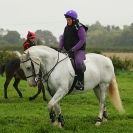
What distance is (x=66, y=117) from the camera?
11398 mm

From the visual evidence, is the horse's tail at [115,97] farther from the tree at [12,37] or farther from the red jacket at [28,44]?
the tree at [12,37]

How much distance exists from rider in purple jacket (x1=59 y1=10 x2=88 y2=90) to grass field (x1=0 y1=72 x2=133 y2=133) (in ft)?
3.61

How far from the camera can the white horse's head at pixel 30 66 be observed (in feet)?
30.4

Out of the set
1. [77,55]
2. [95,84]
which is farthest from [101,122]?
[77,55]

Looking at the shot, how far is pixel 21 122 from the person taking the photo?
34.2 feet

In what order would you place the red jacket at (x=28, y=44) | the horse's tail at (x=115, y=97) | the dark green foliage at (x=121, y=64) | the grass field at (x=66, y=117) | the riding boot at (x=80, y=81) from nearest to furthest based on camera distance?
1. the grass field at (x=66, y=117)
2. the riding boot at (x=80, y=81)
3. the horse's tail at (x=115, y=97)
4. the red jacket at (x=28, y=44)
5. the dark green foliage at (x=121, y=64)

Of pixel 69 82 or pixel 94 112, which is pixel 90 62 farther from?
pixel 94 112

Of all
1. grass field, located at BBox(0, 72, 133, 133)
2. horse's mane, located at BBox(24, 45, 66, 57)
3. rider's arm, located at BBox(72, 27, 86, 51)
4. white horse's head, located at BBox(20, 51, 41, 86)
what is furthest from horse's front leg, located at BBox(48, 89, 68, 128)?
rider's arm, located at BBox(72, 27, 86, 51)

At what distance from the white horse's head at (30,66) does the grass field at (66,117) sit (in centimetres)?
113

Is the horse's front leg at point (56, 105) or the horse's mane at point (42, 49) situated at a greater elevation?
A: the horse's mane at point (42, 49)

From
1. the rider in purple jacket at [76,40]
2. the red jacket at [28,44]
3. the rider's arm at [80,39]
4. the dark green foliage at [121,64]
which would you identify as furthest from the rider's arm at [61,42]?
the dark green foliage at [121,64]

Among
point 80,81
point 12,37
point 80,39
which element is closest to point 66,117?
point 80,81

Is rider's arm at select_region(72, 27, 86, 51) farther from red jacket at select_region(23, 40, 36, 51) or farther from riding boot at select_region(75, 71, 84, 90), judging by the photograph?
red jacket at select_region(23, 40, 36, 51)

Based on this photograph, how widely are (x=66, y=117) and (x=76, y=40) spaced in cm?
241
